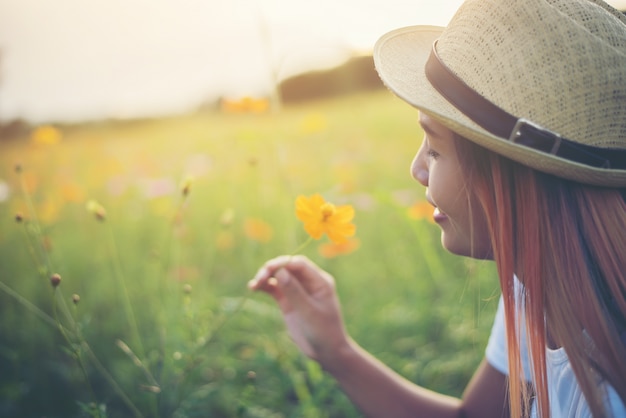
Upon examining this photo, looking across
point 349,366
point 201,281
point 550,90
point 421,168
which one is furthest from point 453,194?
point 201,281

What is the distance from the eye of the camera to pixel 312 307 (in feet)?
3.57

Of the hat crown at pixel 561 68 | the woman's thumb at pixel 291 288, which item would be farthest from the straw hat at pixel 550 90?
the woman's thumb at pixel 291 288

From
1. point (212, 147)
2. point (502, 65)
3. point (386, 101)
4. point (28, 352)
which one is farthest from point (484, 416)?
point (386, 101)

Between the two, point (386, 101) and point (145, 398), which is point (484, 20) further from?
point (386, 101)

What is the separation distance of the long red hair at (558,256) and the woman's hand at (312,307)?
402 millimetres

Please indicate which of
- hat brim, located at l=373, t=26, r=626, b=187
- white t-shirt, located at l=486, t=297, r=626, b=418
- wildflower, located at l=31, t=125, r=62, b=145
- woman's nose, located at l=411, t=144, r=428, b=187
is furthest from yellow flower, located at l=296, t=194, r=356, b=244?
wildflower, located at l=31, t=125, r=62, b=145

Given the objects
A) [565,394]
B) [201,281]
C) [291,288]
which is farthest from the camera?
[201,281]

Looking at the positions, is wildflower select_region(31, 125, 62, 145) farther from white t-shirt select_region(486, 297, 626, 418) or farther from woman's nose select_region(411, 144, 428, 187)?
white t-shirt select_region(486, 297, 626, 418)

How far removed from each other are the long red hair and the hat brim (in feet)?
0.15

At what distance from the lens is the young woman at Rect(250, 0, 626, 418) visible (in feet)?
2.28

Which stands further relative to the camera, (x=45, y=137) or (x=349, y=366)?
(x=45, y=137)

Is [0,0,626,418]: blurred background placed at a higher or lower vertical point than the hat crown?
lower

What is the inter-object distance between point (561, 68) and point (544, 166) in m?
0.14

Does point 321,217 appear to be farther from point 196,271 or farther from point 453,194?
point 196,271
